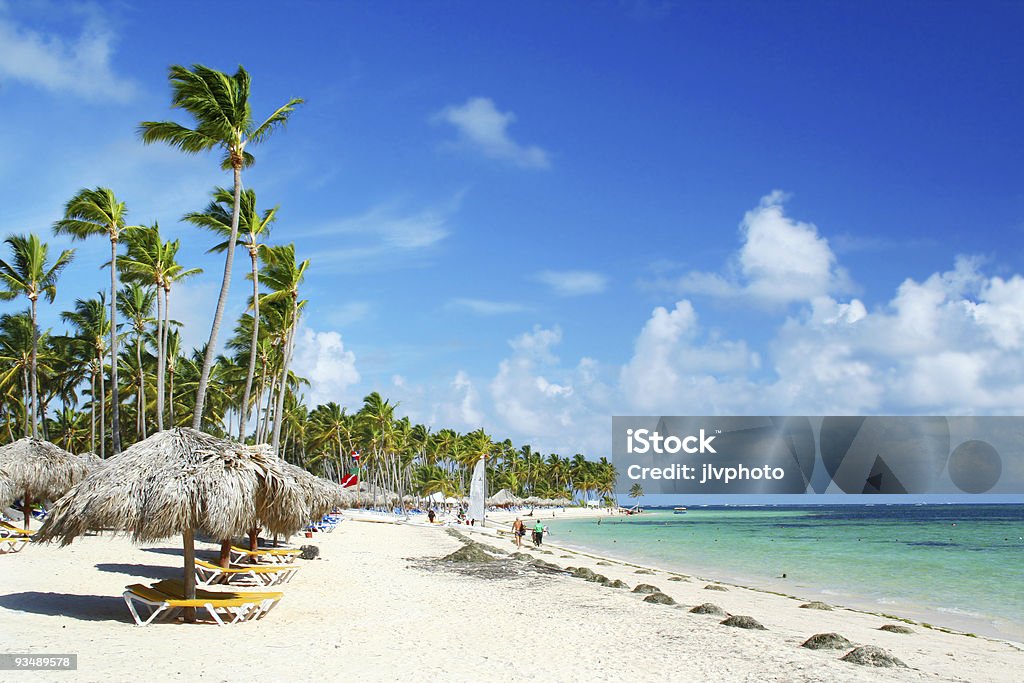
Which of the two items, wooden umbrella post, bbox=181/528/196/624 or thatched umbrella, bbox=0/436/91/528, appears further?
thatched umbrella, bbox=0/436/91/528

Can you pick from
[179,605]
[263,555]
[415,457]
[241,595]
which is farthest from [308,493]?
[415,457]

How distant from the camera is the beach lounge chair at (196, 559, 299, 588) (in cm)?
1234

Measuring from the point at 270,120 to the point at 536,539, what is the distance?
2161 centimetres

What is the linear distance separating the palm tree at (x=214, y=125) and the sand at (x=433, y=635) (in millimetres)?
6284

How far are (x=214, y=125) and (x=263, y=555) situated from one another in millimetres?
10609

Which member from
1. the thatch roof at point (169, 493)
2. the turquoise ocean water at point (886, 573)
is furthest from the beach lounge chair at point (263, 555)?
the turquoise ocean water at point (886, 573)

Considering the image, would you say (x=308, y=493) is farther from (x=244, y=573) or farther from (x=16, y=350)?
(x=16, y=350)

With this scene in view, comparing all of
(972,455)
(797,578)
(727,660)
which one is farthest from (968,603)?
(972,455)

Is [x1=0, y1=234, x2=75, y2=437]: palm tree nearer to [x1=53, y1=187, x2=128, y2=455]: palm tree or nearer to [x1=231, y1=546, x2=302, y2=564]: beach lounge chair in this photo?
[x1=53, y1=187, x2=128, y2=455]: palm tree

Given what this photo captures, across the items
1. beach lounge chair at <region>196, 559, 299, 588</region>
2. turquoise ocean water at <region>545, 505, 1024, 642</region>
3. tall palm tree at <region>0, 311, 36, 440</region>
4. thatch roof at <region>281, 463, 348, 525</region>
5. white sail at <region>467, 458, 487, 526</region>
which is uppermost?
tall palm tree at <region>0, 311, 36, 440</region>

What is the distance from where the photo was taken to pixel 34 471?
18.3m

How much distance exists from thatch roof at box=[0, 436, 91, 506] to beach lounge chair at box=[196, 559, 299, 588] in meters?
6.93

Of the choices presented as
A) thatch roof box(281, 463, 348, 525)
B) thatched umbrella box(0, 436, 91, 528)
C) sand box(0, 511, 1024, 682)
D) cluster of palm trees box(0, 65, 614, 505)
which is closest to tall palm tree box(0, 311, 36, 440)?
cluster of palm trees box(0, 65, 614, 505)

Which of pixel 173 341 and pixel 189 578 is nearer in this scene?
pixel 189 578
